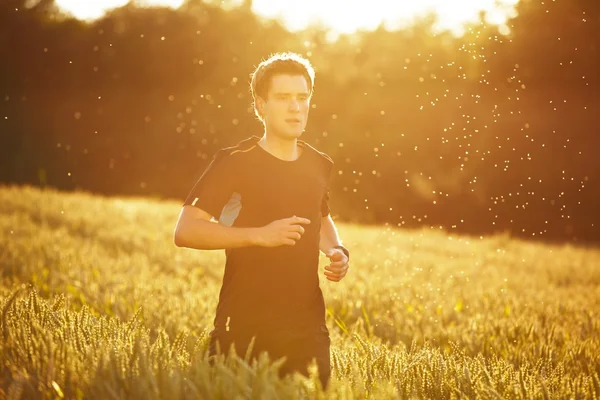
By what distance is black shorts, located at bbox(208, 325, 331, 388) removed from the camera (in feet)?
10.9

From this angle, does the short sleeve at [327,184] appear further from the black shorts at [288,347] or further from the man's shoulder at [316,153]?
the black shorts at [288,347]

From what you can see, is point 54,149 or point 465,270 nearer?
point 465,270

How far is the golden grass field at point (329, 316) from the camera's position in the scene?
2.59m

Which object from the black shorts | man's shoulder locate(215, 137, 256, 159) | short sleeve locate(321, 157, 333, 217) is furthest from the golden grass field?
man's shoulder locate(215, 137, 256, 159)

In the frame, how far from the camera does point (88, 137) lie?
2675 cm

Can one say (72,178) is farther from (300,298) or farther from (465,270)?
(300,298)

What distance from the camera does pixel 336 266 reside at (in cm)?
334

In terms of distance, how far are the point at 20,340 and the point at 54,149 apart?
971 inches

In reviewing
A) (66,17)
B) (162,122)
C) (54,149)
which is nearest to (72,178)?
(54,149)

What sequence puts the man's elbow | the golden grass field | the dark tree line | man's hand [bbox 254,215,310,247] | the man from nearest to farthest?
1. the golden grass field
2. man's hand [bbox 254,215,310,247]
3. the man's elbow
4. the man
5. the dark tree line

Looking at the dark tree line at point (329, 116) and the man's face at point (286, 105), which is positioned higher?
the dark tree line at point (329, 116)

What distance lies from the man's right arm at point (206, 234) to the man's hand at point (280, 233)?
4cm

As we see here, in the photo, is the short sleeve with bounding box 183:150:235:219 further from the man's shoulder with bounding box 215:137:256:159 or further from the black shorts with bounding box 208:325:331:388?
the black shorts with bounding box 208:325:331:388

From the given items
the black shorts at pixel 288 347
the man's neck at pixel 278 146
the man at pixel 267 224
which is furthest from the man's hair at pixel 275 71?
the black shorts at pixel 288 347
